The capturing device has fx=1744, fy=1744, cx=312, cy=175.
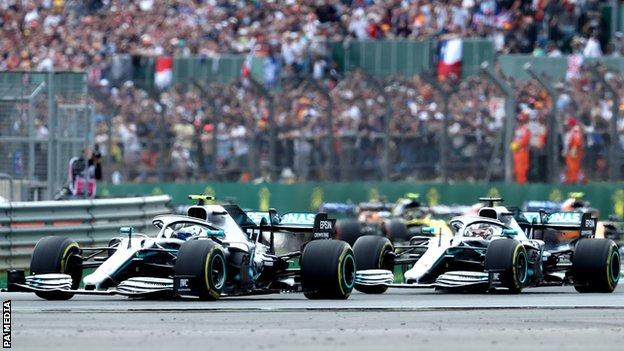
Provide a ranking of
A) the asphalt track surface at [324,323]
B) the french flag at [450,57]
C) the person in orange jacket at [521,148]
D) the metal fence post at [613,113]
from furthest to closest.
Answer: the french flag at [450,57]
the person in orange jacket at [521,148]
the metal fence post at [613,113]
the asphalt track surface at [324,323]

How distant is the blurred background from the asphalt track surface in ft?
31.4

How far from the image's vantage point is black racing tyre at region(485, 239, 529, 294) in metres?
17.2

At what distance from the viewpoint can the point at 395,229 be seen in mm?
28016

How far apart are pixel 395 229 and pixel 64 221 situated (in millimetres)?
7610

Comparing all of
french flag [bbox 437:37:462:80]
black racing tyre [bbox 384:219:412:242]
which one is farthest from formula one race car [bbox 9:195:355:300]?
black racing tyre [bbox 384:219:412:242]

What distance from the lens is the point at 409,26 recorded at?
3186cm

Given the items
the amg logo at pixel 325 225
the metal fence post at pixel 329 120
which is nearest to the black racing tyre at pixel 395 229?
the metal fence post at pixel 329 120

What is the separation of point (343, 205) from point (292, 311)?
48.7 feet

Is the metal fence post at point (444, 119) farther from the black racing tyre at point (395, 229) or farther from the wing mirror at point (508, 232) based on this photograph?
the wing mirror at point (508, 232)

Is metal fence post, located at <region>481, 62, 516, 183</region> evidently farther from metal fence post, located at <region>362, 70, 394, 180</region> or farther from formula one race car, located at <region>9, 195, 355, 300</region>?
formula one race car, located at <region>9, 195, 355, 300</region>

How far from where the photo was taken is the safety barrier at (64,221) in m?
21.0

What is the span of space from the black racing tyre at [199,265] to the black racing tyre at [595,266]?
14.9 feet

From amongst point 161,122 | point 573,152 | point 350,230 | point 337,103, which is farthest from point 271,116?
point 573,152

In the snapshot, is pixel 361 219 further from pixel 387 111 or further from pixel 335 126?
pixel 387 111
